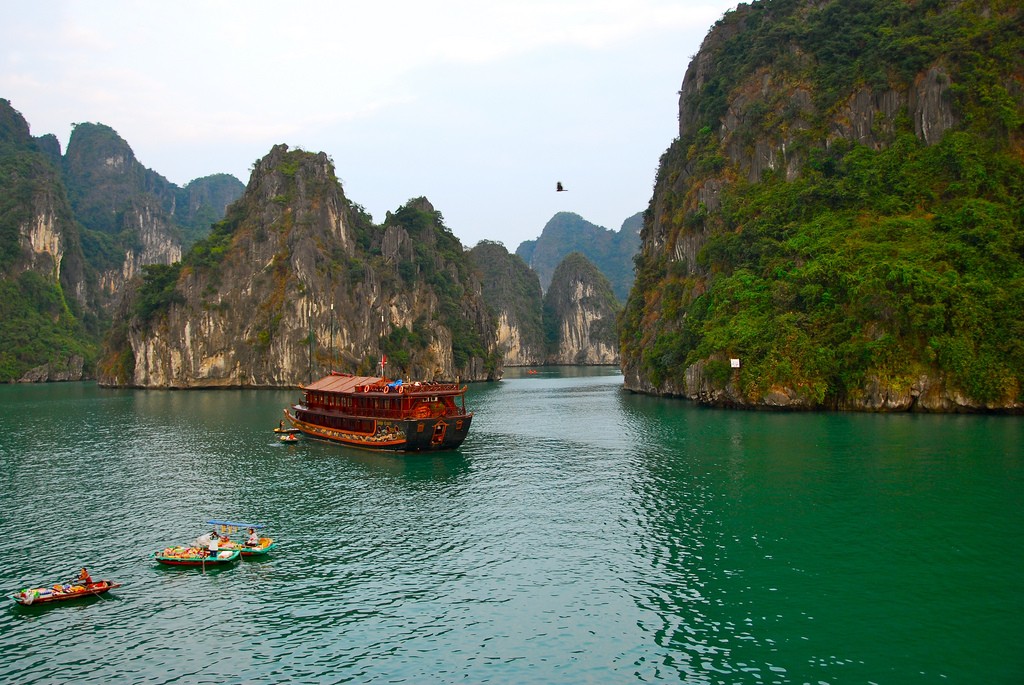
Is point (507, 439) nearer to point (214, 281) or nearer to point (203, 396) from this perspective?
point (203, 396)

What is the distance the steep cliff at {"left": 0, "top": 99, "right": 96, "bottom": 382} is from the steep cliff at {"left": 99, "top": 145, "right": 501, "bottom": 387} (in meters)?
25.6

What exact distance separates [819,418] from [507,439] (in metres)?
22.8

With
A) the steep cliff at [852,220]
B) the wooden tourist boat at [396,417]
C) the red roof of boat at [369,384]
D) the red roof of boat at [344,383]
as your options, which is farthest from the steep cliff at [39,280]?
the steep cliff at [852,220]

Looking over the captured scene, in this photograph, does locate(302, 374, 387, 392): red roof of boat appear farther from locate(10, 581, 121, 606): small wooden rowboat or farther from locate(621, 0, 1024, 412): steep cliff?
locate(621, 0, 1024, 412): steep cliff

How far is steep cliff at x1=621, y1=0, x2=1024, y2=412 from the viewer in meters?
53.8

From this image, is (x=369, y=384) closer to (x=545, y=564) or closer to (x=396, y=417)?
(x=396, y=417)

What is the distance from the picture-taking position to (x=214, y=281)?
11100 cm

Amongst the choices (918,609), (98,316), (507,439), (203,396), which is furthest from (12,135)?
(918,609)

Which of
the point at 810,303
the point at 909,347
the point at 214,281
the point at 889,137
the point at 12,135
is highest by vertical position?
the point at 12,135

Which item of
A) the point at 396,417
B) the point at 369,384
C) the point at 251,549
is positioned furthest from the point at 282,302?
the point at 251,549

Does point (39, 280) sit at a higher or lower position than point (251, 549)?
higher

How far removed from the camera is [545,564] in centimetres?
2288

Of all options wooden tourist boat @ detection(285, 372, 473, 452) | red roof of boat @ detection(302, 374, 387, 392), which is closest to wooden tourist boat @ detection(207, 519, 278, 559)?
wooden tourist boat @ detection(285, 372, 473, 452)

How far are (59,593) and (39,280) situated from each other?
6001 inches
